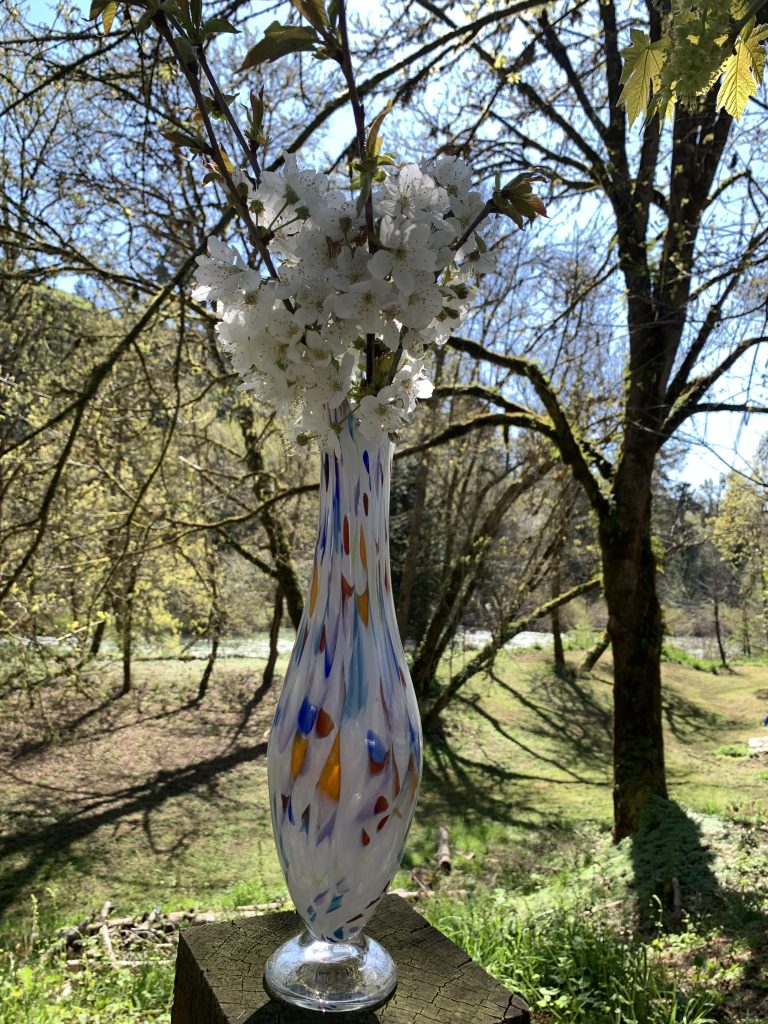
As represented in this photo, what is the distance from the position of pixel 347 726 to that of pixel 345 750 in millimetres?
33

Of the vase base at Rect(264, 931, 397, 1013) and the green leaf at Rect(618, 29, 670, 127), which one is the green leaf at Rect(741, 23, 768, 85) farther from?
the vase base at Rect(264, 931, 397, 1013)

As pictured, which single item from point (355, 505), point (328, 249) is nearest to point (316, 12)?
point (328, 249)

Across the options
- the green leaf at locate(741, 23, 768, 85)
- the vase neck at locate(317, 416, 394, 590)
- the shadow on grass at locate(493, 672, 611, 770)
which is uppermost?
the green leaf at locate(741, 23, 768, 85)

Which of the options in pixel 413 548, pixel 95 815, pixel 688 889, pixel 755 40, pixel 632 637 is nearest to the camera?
pixel 755 40

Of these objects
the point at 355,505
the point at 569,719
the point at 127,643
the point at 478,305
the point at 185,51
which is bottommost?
the point at 569,719

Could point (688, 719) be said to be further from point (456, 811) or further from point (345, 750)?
point (345, 750)

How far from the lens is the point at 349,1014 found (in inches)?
47.5

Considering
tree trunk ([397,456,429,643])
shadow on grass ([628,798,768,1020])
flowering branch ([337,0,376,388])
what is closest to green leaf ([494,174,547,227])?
flowering branch ([337,0,376,388])

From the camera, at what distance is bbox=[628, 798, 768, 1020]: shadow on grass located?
2.77 meters

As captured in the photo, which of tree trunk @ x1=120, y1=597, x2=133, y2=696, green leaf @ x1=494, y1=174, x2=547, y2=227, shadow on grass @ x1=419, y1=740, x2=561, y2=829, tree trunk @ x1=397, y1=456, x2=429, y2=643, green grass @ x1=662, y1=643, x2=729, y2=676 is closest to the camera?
green leaf @ x1=494, y1=174, x2=547, y2=227

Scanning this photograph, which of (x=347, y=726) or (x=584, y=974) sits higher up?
(x=347, y=726)

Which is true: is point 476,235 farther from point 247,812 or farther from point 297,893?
point 247,812

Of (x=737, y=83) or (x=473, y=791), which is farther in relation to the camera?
(x=473, y=791)

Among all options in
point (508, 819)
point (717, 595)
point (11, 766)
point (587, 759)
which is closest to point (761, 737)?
point (587, 759)
